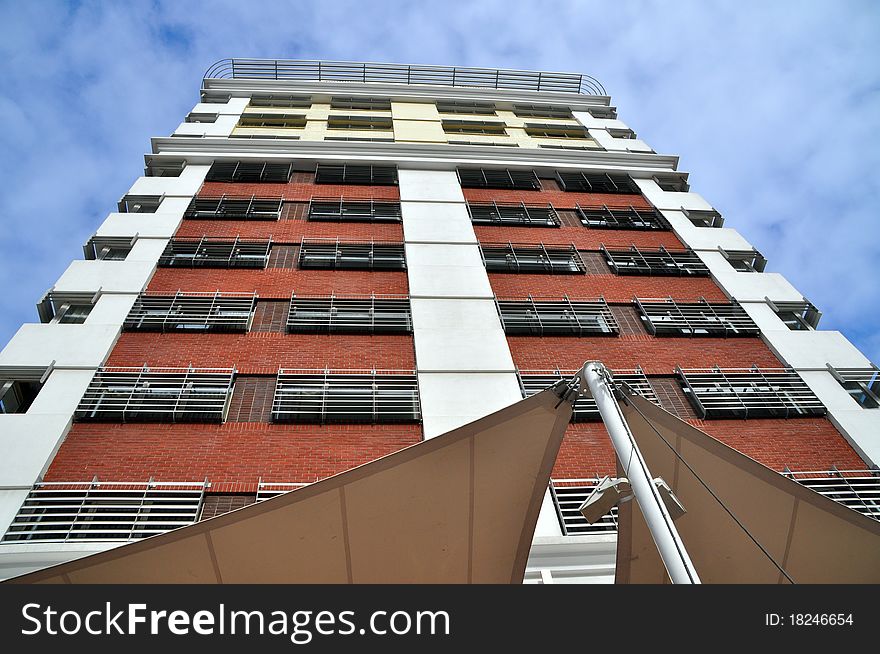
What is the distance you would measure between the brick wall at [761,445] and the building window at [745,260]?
6.34 m

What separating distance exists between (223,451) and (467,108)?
2289 centimetres

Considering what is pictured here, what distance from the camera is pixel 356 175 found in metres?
20.6

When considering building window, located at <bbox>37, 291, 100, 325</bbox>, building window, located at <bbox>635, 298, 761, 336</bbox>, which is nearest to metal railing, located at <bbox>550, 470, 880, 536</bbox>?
building window, located at <bbox>635, 298, 761, 336</bbox>

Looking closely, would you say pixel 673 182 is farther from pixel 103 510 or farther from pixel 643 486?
pixel 103 510

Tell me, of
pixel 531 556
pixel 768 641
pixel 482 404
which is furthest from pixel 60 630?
pixel 482 404

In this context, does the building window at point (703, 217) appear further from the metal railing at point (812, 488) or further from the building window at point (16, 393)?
the building window at point (16, 393)

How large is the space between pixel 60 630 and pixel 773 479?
6481mm

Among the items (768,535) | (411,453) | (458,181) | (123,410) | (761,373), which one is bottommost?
(768,535)

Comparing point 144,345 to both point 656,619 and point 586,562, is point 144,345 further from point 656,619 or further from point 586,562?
point 656,619

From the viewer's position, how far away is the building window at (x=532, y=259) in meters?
→ 16.3

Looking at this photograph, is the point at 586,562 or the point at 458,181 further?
the point at 458,181

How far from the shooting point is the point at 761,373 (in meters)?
13.5

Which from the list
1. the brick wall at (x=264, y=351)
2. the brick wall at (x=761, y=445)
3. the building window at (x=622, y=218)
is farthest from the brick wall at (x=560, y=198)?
the brick wall at (x=761, y=445)

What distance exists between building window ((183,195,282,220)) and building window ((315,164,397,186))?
7.40ft
